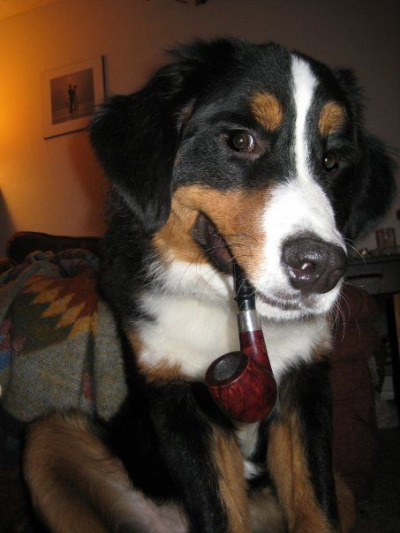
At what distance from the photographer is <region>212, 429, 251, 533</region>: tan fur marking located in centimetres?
126

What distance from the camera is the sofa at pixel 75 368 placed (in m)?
1.61

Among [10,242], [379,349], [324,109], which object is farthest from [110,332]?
[379,349]

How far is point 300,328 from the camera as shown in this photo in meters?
1.42

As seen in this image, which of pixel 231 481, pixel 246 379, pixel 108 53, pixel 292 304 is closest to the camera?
pixel 246 379

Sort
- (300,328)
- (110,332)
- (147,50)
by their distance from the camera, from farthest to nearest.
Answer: (147,50) → (110,332) → (300,328)

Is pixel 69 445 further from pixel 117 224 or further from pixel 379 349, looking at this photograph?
pixel 379 349

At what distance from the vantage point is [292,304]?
1.06 m

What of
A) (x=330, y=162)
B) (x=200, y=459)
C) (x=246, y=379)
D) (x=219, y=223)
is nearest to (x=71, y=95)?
(x=330, y=162)

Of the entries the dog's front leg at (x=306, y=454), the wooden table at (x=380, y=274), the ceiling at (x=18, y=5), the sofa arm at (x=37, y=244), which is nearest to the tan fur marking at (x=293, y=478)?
the dog's front leg at (x=306, y=454)

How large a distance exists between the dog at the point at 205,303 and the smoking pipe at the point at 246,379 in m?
0.09

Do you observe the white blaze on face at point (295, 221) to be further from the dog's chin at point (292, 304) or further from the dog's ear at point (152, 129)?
the dog's ear at point (152, 129)

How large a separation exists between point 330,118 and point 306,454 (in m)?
0.96

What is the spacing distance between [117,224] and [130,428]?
2.13 feet

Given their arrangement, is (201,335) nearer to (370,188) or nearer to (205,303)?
(205,303)
